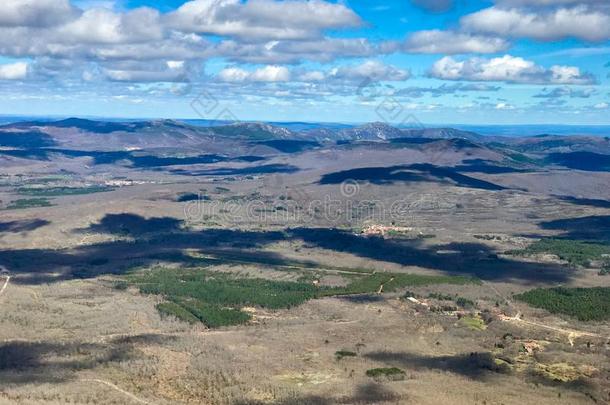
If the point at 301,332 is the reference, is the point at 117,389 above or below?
above

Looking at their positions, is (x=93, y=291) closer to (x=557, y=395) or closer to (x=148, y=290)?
(x=148, y=290)

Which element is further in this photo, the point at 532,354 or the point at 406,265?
the point at 406,265

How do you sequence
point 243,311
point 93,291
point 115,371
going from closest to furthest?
point 115,371 → point 243,311 → point 93,291

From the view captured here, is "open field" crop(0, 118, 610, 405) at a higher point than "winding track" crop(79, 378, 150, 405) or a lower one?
lower

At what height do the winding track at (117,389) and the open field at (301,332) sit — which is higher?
the winding track at (117,389)

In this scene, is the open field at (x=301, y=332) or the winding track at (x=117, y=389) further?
the open field at (x=301, y=332)

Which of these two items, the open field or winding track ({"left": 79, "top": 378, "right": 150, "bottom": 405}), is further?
the open field

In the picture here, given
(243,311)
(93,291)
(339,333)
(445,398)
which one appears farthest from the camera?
(93,291)

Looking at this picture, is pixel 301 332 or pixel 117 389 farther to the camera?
pixel 301 332

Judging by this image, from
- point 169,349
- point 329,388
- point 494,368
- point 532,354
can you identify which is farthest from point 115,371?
point 532,354

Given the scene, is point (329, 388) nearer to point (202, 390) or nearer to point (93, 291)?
point (202, 390)
